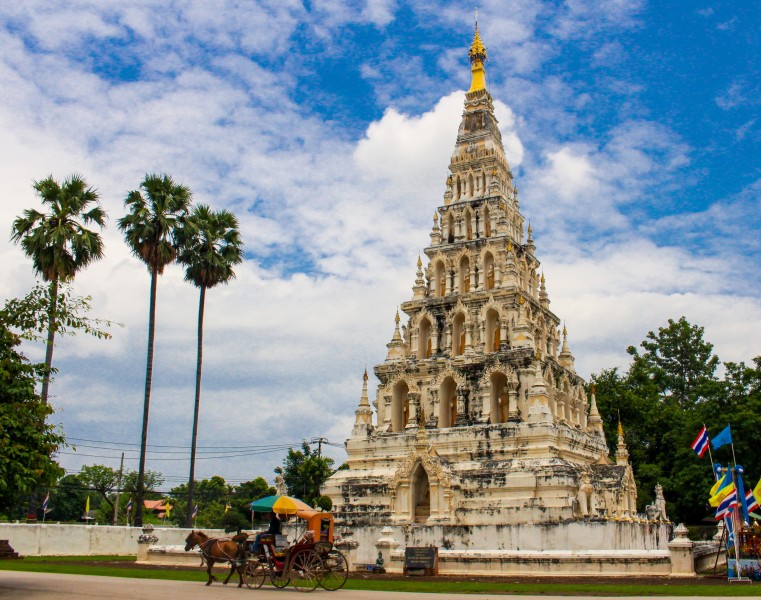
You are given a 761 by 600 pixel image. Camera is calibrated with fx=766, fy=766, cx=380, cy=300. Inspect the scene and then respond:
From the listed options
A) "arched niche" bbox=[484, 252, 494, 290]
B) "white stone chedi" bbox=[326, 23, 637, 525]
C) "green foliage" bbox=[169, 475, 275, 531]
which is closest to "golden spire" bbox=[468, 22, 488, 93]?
"white stone chedi" bbox=[326, 23, 637, 525]

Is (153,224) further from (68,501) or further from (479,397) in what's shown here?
(68,501)

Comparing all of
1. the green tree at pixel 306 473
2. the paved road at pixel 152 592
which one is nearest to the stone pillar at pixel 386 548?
the paved road at pixel 152 592

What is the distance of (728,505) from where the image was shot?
82.6 ft

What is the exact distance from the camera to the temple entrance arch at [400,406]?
43.3 meters

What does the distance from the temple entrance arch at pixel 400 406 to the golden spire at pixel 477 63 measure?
20.4 meters

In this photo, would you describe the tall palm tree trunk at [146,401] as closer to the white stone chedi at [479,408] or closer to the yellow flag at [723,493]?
the white stone chedi at [479,408]

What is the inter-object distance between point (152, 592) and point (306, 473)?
181 feet

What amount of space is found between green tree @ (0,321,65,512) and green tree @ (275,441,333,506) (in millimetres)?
52848

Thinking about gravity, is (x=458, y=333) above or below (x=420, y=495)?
above

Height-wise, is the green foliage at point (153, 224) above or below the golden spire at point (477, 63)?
below

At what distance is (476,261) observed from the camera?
148 feet

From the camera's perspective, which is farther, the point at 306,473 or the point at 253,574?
the point at 306,473

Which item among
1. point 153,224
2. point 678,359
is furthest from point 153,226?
point 678,359

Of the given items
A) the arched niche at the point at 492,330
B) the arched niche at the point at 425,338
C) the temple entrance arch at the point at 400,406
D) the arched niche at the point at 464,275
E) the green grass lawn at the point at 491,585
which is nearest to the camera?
the green grass lawn at the point at 491,585
